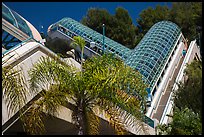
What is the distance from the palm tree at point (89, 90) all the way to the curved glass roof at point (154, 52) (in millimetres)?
10824

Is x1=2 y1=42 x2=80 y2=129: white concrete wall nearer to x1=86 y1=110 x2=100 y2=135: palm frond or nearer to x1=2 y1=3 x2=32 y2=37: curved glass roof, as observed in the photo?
x1=86 y1=110 x2=100 y2=135: palm frond

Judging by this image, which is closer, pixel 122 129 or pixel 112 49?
pixel 122 129

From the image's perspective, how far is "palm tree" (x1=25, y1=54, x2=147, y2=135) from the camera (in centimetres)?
902

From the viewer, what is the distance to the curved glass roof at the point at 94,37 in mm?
28812

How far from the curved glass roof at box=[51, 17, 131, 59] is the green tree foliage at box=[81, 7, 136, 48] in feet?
12.1

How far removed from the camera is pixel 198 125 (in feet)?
36.9

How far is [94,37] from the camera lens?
104 feet

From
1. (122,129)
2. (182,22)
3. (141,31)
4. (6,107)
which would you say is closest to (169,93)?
(122,129)

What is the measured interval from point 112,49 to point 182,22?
33.8 feet

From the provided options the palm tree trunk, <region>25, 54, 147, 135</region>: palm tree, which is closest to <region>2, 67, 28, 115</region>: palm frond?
<region>25, 54, 147, 135</region>: palm tree

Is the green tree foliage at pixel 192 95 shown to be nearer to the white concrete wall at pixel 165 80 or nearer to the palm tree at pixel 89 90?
the white concrete wall at pixel 165 80

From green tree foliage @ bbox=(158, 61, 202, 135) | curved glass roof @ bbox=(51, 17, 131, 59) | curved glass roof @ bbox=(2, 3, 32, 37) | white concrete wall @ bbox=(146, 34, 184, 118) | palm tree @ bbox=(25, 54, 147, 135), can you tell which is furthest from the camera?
curved glass roof @ bbox=(51, 17, 131, 59)

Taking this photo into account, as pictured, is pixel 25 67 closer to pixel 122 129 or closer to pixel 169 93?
pixel 122 129

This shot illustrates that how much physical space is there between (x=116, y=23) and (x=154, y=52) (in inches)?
568
